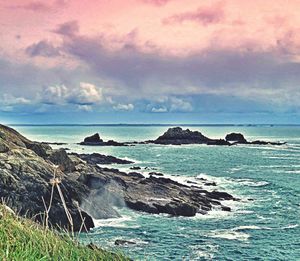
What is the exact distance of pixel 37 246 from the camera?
8.34 m

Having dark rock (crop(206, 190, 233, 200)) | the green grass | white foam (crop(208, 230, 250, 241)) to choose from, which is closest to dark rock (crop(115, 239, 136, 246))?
white foam (crop(208, 230, 250, 241))

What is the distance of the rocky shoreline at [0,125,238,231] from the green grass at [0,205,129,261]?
84.7 feet

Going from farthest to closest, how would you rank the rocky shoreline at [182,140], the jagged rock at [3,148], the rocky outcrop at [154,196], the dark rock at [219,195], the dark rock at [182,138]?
the dark rock at [182,138] → the rocky shoreline at [182,140] → the dark rock at [219,195] → the rocky outcrop at [154,196] → the jagged rock at [3,148]

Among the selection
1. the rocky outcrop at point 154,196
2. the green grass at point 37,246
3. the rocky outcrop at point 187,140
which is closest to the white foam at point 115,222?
the rocky outcrop at point 154,196

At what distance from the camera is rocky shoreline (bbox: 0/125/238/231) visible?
38469 mm

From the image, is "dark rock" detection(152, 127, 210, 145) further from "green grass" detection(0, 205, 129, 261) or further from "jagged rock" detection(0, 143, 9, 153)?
Result: "green grass" detection(0, 205, 129, 261)

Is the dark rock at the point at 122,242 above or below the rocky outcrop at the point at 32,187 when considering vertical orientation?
below

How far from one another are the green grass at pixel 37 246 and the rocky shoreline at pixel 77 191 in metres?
25.8

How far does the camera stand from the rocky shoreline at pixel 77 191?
126ft

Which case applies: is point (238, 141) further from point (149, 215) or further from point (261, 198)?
point (149, 215)

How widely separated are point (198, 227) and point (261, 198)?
17.6m

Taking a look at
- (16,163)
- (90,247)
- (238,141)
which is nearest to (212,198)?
(16,163)

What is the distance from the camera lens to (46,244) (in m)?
8.30

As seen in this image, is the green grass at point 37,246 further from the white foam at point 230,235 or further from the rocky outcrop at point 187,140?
the rocky outcrop at point 187,140
